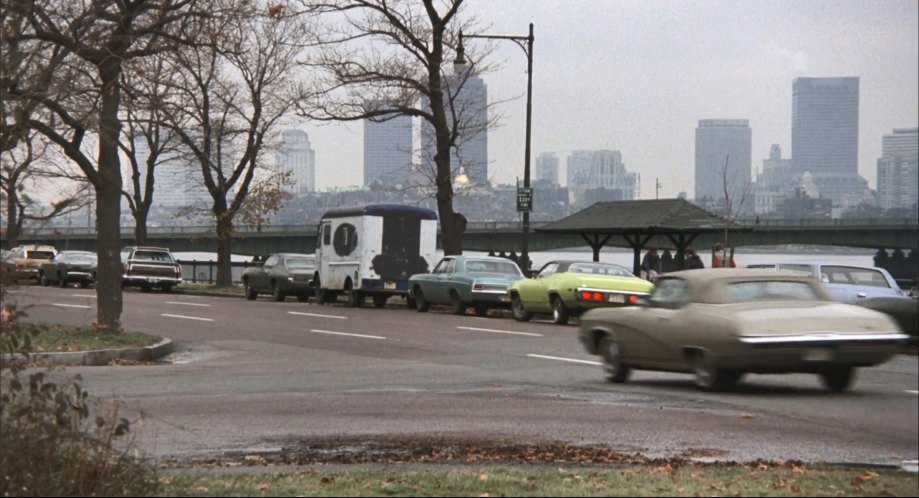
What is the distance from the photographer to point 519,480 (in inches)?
353

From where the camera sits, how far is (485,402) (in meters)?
15.0

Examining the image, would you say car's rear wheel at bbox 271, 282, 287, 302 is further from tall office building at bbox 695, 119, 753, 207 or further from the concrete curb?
the concrete curb

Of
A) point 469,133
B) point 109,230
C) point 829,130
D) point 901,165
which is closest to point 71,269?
point 469,133

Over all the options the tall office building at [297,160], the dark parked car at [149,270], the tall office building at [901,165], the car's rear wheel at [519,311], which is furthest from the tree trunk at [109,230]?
the tall office building at [297,160]

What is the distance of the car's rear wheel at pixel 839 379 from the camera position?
14492 millimetres

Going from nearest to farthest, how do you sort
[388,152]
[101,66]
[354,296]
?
[101,66]
[354,296]
[388,152]

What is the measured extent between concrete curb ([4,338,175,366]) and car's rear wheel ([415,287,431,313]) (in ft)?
43.6

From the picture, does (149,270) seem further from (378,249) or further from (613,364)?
(613,364)

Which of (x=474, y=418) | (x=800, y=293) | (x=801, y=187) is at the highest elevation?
(x=801, y=187)

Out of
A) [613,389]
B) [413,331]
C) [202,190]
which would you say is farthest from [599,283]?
[202,190]

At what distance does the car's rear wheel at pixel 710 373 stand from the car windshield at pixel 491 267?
62.7 feet

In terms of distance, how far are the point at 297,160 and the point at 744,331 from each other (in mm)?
54200

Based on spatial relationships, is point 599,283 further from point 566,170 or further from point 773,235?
point 773,235

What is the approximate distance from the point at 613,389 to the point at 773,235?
5275 centimetres
